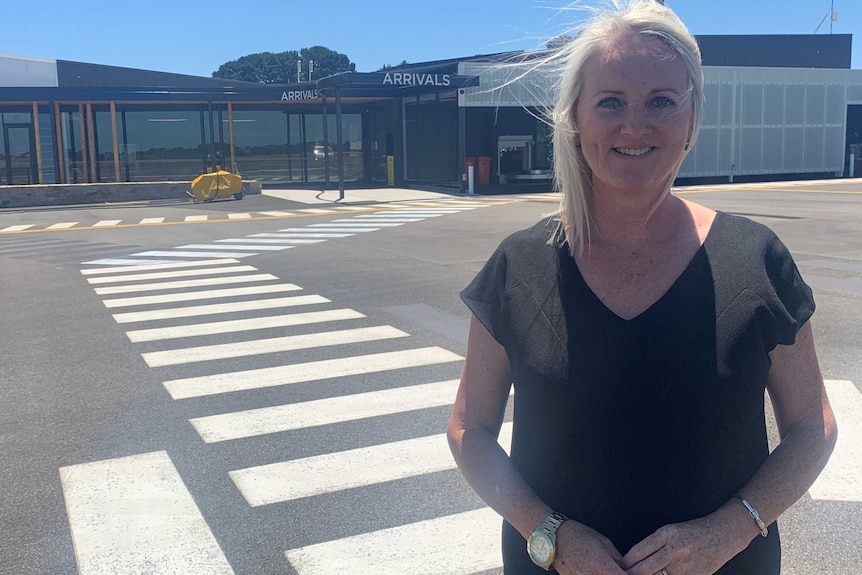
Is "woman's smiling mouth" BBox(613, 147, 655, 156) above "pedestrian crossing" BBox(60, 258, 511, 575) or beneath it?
above

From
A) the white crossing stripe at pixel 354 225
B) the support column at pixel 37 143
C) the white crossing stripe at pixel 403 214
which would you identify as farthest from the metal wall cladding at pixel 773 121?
the support column at pixel 37 143

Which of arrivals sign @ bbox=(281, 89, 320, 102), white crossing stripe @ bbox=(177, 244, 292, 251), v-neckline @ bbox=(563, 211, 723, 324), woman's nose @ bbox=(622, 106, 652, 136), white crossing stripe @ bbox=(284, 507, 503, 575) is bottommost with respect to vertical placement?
white crossing stripe @ bbox=(284, 507, 503, 575)

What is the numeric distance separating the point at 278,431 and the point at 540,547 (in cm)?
399

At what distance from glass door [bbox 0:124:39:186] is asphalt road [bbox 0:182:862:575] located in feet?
81.2

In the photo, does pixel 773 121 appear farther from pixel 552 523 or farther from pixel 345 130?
pixel 552 523

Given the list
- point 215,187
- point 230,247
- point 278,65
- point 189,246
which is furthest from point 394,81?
point 278,65

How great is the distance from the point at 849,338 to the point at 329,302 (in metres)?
5.63

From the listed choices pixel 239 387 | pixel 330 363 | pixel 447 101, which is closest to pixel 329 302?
pixel 330 363

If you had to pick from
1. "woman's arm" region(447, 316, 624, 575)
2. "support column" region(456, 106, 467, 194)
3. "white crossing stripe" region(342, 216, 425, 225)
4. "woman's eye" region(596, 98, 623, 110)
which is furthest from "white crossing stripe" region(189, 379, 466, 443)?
"support column" region(456, 106, 467, 194)

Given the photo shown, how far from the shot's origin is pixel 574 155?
80.0 inches

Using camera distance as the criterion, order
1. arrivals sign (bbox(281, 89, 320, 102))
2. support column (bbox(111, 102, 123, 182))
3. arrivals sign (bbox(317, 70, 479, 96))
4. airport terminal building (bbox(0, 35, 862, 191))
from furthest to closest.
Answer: support column (bbox(111, 102, 123, 182)) < airport terminal building (bbox(0, 35, 862, 191)) < arrivals sign (bbox(281, 89, 320, 102)) < arrivals sign (bbox(317, 70, 479, 96))

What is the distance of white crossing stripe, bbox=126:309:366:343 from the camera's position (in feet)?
28.4

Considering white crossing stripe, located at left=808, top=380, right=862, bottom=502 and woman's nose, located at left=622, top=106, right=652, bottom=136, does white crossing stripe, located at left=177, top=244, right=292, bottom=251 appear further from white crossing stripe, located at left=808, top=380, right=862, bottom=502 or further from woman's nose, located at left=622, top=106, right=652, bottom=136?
woman's nose, located at left=622, top=106, right=652, bottom=136

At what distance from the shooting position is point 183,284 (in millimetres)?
11859
